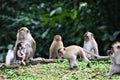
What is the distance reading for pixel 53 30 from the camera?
17438 mm

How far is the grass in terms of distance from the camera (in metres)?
9.34

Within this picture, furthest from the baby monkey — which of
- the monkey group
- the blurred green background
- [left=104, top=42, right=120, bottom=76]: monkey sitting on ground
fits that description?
the blurred green background

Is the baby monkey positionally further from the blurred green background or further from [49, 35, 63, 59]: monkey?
the blurred green background

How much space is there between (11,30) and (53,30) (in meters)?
1.99

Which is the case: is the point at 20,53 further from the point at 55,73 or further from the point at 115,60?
the point at 115,60

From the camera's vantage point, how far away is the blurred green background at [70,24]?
55.4 ft

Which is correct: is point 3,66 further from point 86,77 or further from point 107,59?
point 107,59

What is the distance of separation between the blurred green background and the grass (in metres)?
5.79

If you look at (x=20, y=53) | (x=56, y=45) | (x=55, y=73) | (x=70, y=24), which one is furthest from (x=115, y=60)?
(x=70, y=24)

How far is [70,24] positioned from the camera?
17594mm

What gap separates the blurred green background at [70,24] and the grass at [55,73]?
579cm

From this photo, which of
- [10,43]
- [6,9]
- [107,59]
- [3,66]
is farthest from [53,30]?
[3,66]

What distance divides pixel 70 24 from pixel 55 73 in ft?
25.9

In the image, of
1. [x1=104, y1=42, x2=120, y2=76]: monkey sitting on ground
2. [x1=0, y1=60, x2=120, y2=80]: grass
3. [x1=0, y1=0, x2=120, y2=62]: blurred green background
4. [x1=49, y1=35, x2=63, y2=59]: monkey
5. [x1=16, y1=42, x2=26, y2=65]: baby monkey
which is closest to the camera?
[x1=104, y1=42, x2=120, y2=76]: monkey sitting on ground
